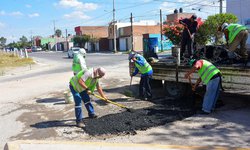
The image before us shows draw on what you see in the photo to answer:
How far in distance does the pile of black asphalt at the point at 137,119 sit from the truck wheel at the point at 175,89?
2.18ft

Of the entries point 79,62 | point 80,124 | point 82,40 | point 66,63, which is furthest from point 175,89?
point 82,40

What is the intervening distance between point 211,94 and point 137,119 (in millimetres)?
1796

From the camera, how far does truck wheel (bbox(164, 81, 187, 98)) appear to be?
8.91m

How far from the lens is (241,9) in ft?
71.5

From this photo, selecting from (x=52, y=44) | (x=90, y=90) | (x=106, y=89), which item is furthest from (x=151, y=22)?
(x=90, y=90)

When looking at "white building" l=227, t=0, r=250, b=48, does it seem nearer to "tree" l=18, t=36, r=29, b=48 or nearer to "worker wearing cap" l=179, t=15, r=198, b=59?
"worker wearing cap" l=179, t=15, r=198, b=59

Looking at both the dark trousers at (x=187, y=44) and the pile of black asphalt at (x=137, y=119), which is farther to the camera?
the dark trousers at (x=187, y=44)

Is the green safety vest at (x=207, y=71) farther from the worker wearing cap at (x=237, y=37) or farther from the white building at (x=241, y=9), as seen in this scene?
the white building at (x=241, y=9)

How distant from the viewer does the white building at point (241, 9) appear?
21278mm

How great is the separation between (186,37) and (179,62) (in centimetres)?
133

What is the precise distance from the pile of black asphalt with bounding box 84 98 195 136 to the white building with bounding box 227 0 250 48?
15480mm

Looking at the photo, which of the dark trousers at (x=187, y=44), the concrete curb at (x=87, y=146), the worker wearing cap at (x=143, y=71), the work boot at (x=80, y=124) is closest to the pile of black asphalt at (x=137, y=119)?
the work boot at (x=80, y=124)

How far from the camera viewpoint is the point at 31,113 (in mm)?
8398

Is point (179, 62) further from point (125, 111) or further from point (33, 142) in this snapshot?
point (33, 142)
